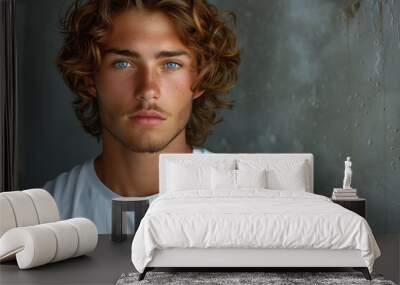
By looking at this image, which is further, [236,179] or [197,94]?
[197,94]

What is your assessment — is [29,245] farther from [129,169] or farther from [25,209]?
[129,169]

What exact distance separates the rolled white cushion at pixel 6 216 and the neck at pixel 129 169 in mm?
1826

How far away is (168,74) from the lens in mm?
6758

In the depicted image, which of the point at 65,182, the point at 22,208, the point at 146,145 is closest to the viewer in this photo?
the point at 22,208

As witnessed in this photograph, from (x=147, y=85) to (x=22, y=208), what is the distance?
6.85ft

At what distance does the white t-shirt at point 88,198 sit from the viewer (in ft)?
22.6

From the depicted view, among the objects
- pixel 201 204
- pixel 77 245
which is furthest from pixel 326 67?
pixel 77 245

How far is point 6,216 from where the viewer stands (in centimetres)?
505

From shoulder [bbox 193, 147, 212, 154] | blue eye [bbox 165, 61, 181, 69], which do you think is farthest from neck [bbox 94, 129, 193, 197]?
blue eye [bbox 165, 61, 181, 69]

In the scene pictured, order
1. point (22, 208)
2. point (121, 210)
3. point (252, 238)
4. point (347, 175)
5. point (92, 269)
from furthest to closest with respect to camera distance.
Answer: point (347, 175) < point (121, 210) < point (22, 208) < point (92, 269) < point (252, 238)

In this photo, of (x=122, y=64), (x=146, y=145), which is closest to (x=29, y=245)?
(x=146, y=145)

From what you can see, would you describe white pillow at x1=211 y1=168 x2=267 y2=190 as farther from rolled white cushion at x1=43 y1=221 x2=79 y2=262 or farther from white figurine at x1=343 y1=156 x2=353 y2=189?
rolled white cushion at x1=43 y1=221 x2=79 y2=262

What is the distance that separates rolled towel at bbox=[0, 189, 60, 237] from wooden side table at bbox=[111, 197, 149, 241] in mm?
833

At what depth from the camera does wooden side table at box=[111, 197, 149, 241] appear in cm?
628
